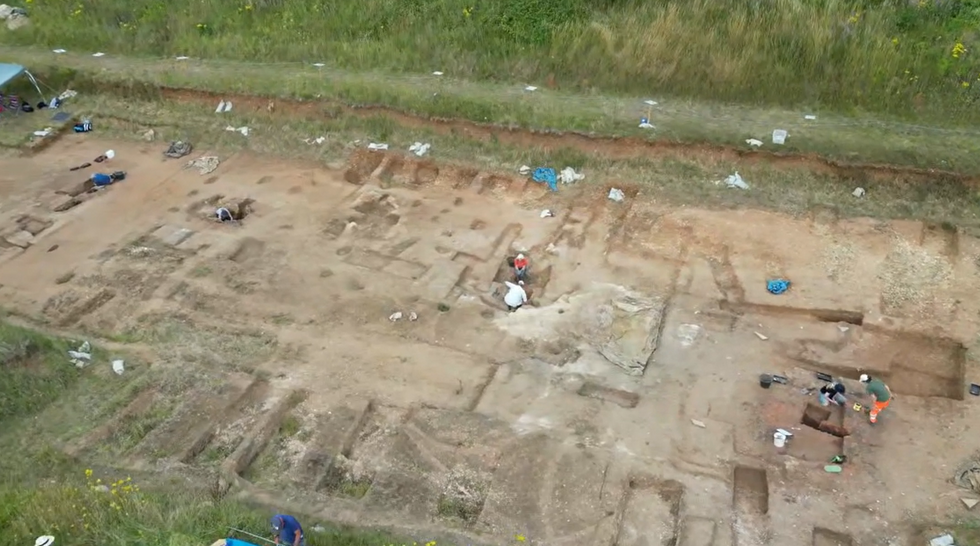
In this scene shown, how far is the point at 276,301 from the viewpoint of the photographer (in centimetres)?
910

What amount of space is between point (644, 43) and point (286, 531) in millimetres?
9748

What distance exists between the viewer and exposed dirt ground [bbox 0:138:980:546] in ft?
21.6

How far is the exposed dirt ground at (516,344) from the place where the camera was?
657 cm

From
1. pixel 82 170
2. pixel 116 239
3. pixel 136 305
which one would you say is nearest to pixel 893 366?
pixel 136 305

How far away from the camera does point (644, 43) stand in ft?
39.8

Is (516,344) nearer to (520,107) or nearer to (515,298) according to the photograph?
(515,298)

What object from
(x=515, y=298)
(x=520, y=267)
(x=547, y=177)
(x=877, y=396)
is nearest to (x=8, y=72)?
(x=547, y=177)

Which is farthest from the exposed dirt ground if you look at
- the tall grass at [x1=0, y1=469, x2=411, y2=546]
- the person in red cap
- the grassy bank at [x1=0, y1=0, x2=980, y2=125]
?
the grassy bank at [x1=0, y1=0, x2=980, y2=125]

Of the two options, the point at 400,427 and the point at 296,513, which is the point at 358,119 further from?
the point at 296,513

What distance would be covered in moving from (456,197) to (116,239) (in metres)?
4.97

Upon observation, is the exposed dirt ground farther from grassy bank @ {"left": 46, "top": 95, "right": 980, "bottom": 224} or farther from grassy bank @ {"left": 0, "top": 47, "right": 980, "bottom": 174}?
grassy bank @ {"left": 0, "top": 47, "right": 980, "bottom": 174}

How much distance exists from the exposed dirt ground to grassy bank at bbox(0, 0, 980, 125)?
253cm

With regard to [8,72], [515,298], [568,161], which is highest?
[8,72]

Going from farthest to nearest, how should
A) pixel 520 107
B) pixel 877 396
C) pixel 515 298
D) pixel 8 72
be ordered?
1. pixel 8 72
2. pixel 520 107
3. pixel 515 298
4. pixel 877 396
